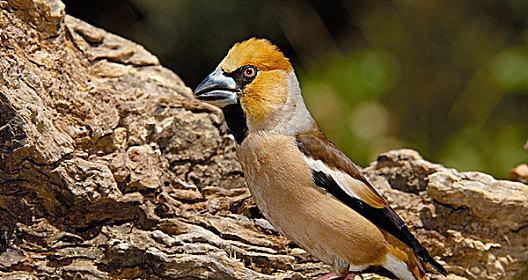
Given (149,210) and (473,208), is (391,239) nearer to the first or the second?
(473,208)

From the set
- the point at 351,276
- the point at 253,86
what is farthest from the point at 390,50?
the point at 253,86

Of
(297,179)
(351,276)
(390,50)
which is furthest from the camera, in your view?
(390,50)

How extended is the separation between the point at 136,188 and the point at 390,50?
8.63 ft

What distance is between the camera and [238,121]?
10.2 ft

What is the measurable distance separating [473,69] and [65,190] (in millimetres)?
3141

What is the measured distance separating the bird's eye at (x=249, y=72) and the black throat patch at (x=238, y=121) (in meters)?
0.10

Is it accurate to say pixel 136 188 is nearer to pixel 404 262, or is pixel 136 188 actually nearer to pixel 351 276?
pixel 351 276

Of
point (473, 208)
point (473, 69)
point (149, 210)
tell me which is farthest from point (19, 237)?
point (473, 69)

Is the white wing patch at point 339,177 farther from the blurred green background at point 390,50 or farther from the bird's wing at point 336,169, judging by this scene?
the blurred green background at point 390,50

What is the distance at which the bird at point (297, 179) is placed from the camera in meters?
3.01

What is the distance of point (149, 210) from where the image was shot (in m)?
3.25

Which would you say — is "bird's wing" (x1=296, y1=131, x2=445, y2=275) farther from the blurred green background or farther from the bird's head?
the blurred green background

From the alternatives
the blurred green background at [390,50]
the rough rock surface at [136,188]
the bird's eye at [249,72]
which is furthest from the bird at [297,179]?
the blurred green background at [390,50]

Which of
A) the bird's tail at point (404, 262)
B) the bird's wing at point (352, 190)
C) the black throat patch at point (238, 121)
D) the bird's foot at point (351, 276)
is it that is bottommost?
the bird's foot at point (351, 276)
